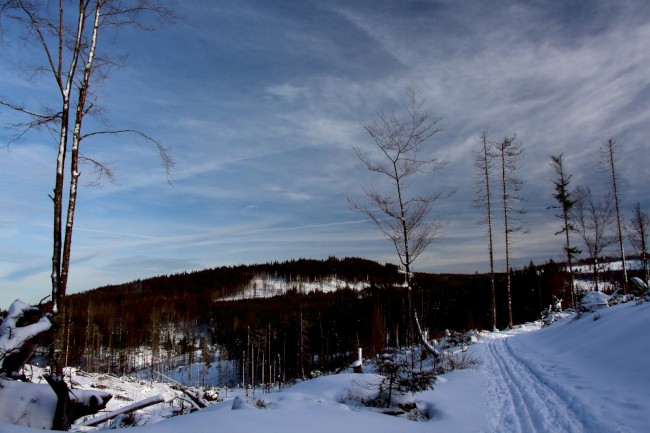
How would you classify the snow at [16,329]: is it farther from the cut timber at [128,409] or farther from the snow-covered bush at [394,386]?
the snow-covered bush at [394,386]

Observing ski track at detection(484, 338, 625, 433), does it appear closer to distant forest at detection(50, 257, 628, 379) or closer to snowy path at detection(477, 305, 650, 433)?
snowy path at detection(477, 305, 650, 433)

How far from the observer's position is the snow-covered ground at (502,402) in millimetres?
5082

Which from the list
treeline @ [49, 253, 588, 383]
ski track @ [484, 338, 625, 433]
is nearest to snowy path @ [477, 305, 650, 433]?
ski track @ [484, 338, 625, 433]

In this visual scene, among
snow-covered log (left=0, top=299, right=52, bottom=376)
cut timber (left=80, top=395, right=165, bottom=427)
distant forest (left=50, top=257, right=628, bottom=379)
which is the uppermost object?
snow-covered log (left=0, top=299, right=52, bottom=376)

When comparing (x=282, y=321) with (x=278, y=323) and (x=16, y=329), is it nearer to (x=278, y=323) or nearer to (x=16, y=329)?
(x=278, y=323)

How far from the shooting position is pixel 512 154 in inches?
1038

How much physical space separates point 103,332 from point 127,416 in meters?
93.5

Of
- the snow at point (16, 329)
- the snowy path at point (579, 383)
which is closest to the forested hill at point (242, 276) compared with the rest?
the snowy path at point (579, 383)

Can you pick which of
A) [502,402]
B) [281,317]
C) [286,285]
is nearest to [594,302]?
[502,402]

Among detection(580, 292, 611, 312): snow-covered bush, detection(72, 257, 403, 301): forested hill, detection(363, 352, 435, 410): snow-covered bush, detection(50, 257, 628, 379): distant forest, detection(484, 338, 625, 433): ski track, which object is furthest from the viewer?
detection(72, 257, 403, 301): forested hill

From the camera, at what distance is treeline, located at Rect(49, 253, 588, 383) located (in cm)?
4191

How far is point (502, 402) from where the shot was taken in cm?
733

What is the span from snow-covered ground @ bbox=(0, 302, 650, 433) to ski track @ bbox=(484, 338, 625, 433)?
0.01m

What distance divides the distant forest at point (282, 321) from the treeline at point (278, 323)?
0.17m
